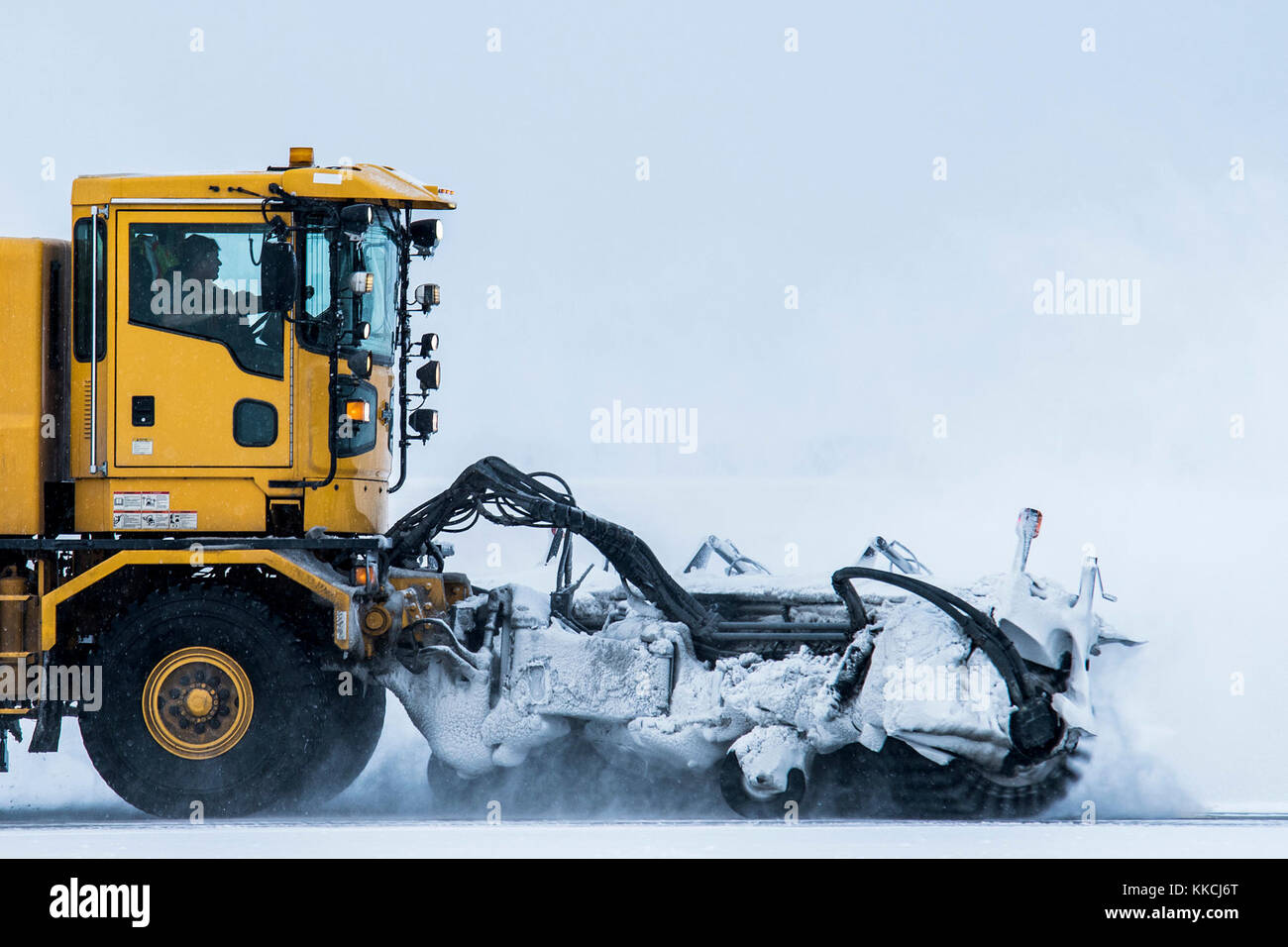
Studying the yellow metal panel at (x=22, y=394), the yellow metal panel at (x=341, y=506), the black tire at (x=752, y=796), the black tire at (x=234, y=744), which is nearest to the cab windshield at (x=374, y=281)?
the yellow metal panel at (x=341, y=506)

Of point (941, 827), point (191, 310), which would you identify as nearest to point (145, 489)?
point (191, 310)

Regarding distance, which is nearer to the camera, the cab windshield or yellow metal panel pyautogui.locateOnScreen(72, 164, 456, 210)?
yellow metal panel pyautogui.locateOnScreen(72, 164, 456, 210)

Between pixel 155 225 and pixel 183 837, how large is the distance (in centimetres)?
294

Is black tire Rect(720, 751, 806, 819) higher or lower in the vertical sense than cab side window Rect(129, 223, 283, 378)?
lower

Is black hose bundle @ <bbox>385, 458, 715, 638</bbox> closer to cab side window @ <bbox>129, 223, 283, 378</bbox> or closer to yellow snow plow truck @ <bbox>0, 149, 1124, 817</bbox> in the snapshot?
yellow snow plow truck @ <bbox>0, 149, 1124, 817</bbox>

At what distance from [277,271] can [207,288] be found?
20.3 inches

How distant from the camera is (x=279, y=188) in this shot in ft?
25.9

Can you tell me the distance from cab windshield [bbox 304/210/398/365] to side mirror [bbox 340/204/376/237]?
0.05m

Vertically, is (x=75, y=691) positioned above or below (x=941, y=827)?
above

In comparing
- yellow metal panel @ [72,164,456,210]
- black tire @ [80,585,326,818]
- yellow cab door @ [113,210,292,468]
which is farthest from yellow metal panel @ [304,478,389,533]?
yellow metal panel @ [72,164,456,210]

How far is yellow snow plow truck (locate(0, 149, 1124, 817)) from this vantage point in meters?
7.95

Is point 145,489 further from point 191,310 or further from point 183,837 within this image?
point 183,837

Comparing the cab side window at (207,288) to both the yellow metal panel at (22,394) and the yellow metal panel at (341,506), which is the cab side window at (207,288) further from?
the yellow metal panel at (341,506)

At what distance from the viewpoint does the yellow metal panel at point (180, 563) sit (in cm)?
788
